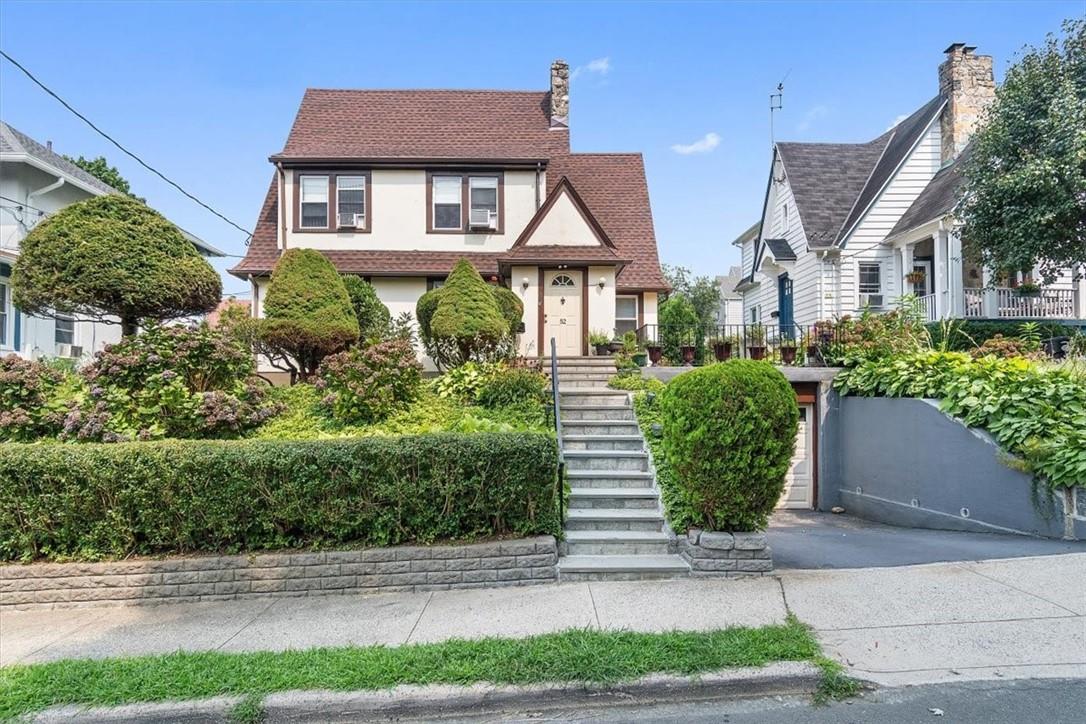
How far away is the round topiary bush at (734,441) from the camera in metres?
5.61

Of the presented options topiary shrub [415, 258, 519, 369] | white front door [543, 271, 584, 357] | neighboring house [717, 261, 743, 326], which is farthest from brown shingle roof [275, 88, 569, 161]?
neighboring house [717, 261, 743, 326]

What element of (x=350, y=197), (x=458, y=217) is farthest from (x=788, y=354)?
(x=350, y=197)

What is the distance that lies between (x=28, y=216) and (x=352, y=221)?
→ 864cm

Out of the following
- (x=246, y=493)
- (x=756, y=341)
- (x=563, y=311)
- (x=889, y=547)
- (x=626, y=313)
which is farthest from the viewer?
(x=626, y=313)

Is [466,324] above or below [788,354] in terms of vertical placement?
above

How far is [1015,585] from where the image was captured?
5.25 metres

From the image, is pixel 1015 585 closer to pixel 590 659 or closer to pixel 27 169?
pixel 590 659

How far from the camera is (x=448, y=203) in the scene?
51.9ft

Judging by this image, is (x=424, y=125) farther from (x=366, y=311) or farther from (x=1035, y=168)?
(x=1035, y=168)

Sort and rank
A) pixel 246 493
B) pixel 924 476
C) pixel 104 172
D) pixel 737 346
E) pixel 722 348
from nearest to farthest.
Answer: pixel 246 493, pixel 924 476, pixel 722 348, pixel 737 346, pixel 104 172

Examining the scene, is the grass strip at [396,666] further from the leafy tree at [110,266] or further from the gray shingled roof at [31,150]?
the gray shingled roof at [31,150]

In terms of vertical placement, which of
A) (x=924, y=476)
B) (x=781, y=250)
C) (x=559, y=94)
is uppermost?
(x=559, y=94)

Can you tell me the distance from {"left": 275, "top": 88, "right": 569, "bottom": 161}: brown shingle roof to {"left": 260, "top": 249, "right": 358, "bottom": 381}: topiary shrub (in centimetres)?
584

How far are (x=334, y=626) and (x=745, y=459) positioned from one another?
3824 mm
